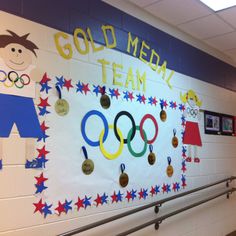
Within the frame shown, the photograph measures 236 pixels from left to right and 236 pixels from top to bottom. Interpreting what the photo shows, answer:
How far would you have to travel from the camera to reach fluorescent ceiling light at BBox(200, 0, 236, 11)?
2715mm

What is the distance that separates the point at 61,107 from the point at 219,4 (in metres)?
1.74

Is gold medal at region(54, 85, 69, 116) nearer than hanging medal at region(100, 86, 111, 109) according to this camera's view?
Yes

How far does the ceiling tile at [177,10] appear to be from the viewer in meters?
2.74

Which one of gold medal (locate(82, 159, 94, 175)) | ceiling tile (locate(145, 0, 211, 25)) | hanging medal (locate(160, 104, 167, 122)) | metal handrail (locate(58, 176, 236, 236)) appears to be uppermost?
ceiling tile (locate(145, 0, 211, 25))

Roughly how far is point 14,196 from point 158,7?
2023 millimetres

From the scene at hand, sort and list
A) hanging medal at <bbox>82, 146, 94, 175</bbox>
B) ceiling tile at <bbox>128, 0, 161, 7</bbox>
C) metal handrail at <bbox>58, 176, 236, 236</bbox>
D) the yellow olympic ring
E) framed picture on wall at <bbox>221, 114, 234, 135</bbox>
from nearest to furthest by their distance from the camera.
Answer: metal handrail at <bbox>58, 176, 236, 236</bbox> < hanging medal at <bbox>82, 146, 94, 175</bbox> < the yellow olympic ring < ceiling tile at <bbox>128, 0, 161, 7</bbox> < framed picture on wall at <bbox>221, 114, 234, 135</bbox>

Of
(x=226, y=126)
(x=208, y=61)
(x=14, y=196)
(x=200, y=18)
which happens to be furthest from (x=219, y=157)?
(x=14, y=196)

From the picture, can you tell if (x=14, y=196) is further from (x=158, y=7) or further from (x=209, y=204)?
(x=209, y=204)

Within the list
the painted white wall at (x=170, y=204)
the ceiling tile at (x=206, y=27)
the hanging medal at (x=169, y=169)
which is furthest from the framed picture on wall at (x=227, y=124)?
the hanging medal at (x=169, y=169)

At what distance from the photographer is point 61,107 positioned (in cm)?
208

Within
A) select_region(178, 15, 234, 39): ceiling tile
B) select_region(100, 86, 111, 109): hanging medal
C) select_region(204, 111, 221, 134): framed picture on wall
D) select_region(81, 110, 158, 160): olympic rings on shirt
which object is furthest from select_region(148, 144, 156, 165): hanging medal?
select_region(178, 15, 234, 39): ceiling tile

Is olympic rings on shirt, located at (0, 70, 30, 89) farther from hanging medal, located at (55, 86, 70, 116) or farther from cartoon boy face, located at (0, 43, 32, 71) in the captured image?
hanging medal, located at (55, 86, 70, 116)

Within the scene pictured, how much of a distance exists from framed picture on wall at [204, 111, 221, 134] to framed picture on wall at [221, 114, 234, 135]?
11cm

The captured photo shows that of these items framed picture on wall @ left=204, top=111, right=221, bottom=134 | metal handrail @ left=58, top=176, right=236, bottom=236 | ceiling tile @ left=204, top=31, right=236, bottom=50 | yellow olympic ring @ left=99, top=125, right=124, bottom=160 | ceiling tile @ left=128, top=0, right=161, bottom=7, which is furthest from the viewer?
framed picture on wall @ left=204, top=111, right=221, bottom=134
